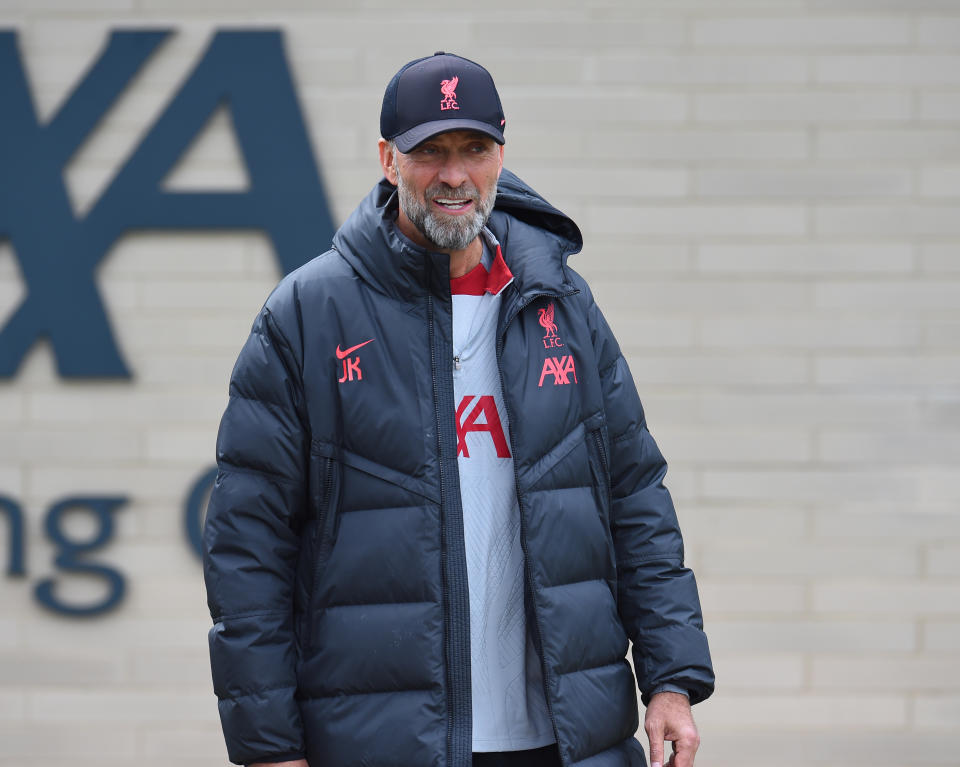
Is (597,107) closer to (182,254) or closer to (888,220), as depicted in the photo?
(888,220)

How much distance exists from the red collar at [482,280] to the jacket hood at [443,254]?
0.06 feet

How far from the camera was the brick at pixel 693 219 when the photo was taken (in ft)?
13.0

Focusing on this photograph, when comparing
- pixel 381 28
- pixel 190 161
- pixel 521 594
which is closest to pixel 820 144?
pixel 381 28

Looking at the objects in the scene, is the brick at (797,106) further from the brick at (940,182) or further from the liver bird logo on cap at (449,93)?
the liver bird logo on cap at (449,93)

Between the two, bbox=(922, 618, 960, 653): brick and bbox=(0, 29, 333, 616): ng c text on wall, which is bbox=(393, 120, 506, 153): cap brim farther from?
bbox=(922, 618, 960, 653): brick

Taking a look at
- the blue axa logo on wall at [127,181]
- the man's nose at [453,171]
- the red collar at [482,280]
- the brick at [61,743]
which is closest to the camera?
the man's nose at [453,171]

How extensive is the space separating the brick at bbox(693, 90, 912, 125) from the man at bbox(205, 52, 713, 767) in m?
2.04

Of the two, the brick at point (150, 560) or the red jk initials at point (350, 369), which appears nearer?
the red jk initials at point (350, 369)

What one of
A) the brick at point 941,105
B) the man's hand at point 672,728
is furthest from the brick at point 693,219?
the man's hand at point 672,728

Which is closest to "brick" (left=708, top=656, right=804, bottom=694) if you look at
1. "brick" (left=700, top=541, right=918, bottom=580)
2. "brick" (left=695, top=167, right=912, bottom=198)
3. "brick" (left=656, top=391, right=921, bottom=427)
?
"brick" (left=700, top=541, right=918, bottom=580)

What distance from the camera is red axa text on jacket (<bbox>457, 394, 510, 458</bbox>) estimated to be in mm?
2039

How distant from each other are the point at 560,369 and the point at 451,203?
0.34m

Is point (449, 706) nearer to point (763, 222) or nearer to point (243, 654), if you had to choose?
point (243, 654)

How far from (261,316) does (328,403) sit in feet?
0.65
